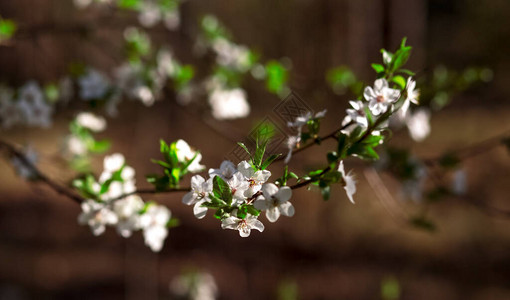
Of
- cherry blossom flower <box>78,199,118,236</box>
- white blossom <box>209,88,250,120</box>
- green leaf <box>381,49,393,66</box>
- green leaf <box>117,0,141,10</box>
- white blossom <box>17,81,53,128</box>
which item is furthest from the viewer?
white blossom <box>209,88,250,120</box>

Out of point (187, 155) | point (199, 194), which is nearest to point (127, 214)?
point (187, 155)

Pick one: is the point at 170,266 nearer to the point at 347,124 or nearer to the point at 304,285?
the point at 304,285

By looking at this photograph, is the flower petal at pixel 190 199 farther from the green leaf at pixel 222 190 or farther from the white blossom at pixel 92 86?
the white blossom at pixel 92 86

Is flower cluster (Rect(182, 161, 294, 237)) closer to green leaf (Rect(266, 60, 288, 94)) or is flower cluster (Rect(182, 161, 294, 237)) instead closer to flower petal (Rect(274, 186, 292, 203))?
flower petal (Rect(274, 186, 292, 203))

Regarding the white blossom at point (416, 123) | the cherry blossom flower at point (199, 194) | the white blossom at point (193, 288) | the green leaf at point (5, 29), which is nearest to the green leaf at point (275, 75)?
the white blossom at point (416, 123)

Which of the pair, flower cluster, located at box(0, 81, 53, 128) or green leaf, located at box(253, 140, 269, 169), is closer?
green leaf, located at box(253, 140, 269, 169)

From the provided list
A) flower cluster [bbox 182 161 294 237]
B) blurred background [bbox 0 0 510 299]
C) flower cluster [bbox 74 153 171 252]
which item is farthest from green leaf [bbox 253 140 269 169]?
blurred background [bbox 0 0 510 299]

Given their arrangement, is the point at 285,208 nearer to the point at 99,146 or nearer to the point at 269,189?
the point at 269,189

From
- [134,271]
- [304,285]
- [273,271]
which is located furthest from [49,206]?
[304,285]

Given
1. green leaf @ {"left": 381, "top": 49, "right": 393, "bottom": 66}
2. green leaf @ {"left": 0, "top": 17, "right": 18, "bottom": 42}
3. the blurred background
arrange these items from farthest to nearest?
the blurred background, green leaf @ {"left": 0, "top": 17, "right": 18, "bottom": 42}, green leaf @ {"left": 381, "top": 49, "right": 393, "bottom": 66}
